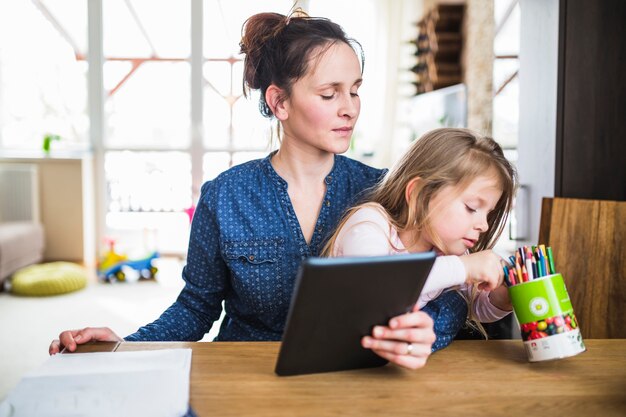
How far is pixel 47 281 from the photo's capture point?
443 centimetres

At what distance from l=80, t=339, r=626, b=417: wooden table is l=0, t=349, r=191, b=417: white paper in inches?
1.3

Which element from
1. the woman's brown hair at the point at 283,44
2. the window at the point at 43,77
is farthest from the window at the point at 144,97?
the woman's brown hair at the point at 283,44

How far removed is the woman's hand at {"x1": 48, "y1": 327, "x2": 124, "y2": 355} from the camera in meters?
1.09

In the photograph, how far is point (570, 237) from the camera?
1550mm

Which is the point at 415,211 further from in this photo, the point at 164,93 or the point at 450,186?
the point at 164,93

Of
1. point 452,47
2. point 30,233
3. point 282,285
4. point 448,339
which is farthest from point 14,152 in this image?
point 448,339

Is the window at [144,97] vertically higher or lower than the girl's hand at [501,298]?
higher

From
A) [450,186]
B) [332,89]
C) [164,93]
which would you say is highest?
[164,93]

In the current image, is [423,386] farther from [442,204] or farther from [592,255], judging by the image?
[592,255]

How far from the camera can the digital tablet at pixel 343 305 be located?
2.63 ft

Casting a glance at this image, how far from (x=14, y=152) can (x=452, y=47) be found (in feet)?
14.5

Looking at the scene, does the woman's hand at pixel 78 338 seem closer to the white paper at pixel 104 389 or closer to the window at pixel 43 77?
the white paper at pixel 104 389

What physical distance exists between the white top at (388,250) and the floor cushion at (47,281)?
3.74 metres

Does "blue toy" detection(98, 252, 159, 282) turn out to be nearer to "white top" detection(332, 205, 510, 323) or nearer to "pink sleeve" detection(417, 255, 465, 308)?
"white top" detection(332, 205, 510, 323)
